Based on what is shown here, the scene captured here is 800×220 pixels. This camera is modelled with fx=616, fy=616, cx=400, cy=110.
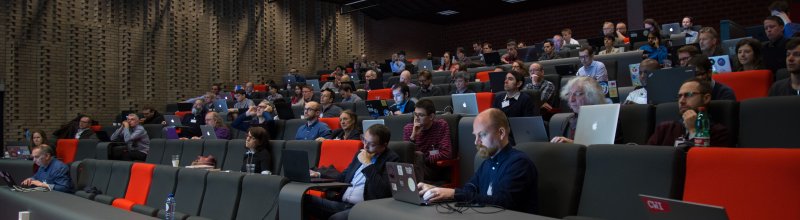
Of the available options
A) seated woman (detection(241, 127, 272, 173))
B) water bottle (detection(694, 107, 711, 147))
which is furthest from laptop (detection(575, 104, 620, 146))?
seated woman (detection(241, 127, 272, 173))

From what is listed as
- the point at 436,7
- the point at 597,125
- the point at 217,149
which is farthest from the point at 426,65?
the point at 597,125

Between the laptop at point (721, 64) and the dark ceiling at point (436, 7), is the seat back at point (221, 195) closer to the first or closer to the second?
the laptop at point (721, 64)

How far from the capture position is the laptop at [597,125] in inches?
120

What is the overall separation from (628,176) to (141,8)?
11202mm

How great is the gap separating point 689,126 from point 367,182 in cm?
177

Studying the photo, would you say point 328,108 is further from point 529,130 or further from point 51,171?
point 529,130

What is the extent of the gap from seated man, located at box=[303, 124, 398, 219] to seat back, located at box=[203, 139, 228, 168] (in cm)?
213

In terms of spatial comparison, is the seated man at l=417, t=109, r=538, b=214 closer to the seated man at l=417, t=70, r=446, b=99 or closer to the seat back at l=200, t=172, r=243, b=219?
the seat back at l=200, t=172, r=243, b=219

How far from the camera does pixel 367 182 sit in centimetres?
367

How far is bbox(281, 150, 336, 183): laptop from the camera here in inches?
145

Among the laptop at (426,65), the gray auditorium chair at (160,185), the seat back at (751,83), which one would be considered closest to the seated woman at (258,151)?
the gray auditorium chair at (160,185)

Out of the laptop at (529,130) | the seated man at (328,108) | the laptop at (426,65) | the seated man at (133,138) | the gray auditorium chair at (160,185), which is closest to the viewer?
the laptop at (529,130)

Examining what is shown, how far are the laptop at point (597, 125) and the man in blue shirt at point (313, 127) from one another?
2835 mm

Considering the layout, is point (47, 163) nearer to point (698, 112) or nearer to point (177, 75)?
point (698, 112)
